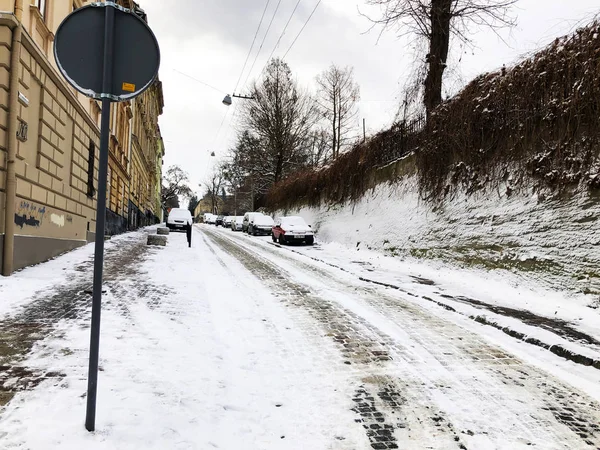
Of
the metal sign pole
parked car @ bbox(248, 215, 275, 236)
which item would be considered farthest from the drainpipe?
parked car @ bbox(248, 215, 275, 236)

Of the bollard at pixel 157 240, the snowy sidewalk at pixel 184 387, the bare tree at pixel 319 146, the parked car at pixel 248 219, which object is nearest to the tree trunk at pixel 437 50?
the bollard at pixel 157 240

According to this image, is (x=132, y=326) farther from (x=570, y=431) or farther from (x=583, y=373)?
(x=583, y=373)

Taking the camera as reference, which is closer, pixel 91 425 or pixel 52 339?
pixel 91 425

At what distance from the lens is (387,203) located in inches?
620

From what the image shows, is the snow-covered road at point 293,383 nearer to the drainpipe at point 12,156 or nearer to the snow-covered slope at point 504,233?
the drainpipe at point 12,156

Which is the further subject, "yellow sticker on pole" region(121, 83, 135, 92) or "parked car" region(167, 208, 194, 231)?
"parked car" region(167, 208, 194, 231)

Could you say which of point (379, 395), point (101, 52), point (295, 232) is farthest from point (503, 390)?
point (295, 232)

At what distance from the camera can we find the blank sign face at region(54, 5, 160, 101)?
2473mm

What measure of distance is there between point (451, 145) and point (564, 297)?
5757 millimetres

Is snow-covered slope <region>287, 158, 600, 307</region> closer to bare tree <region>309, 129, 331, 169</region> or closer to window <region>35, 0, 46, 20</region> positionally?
window <region>35, 0, 46, 20</region>

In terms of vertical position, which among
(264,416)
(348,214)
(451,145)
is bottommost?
(264,416)

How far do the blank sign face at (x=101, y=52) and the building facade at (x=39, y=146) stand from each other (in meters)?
5.76

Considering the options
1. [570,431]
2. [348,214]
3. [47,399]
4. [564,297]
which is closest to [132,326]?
[47,399]

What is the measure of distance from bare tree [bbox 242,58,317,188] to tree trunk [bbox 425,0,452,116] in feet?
65.3
